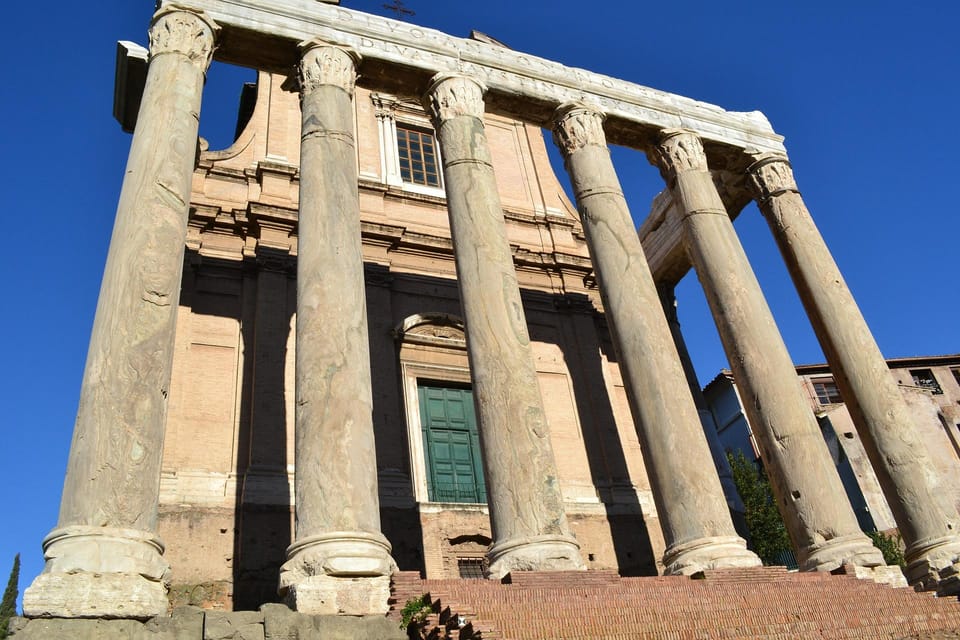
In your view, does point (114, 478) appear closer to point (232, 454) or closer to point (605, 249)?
point (232, 454)

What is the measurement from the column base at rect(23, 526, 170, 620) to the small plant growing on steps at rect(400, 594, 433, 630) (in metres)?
2.32

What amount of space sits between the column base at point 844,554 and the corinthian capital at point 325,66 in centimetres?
1058

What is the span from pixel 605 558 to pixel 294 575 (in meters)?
9.12

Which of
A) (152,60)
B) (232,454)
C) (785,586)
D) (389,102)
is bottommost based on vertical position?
(785,586)

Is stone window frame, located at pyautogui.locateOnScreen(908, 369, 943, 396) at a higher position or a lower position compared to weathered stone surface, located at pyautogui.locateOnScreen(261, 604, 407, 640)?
higher

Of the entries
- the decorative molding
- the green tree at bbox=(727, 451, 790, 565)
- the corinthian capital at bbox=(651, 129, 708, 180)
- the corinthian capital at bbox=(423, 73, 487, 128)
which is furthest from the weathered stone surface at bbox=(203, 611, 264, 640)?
the green tree at bbox=(727, 451, 790, 565)

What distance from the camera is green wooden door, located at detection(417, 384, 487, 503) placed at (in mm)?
15852

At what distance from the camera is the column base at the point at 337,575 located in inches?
311

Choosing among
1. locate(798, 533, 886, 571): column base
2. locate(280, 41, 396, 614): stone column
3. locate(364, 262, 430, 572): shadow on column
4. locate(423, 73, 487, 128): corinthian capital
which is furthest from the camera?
locate(364, 262, 430, 572): shadow on column

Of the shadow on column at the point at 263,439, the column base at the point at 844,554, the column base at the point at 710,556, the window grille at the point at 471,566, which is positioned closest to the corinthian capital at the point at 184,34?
the shadow on column at the point at 263,439

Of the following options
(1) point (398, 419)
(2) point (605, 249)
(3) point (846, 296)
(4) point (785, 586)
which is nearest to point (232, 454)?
(1) point (398, 419)

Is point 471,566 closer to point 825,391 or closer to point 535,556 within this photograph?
point 535,556

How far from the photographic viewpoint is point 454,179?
1303 cm

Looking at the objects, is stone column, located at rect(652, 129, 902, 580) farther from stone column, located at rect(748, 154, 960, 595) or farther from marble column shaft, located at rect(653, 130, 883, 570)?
stone column, located at rect(748, 154, 960, 595)
